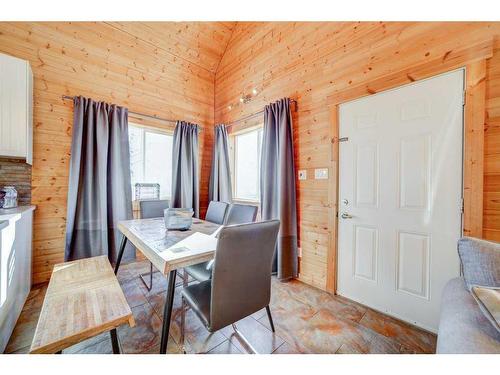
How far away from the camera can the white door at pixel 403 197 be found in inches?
57.9

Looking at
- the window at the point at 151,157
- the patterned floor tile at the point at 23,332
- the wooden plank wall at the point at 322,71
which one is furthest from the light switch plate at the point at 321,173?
the patterned floor tile at the point at 23,332

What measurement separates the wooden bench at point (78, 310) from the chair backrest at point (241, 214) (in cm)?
113

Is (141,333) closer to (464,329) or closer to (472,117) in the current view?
(464,329)

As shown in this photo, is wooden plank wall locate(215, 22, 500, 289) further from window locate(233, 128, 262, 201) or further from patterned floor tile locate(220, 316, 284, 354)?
patterned floor tile locate(220, 316, 284, 354)

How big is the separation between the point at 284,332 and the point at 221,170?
233 cm

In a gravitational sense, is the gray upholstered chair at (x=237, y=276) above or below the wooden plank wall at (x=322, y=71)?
below

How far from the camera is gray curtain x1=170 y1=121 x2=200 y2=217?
10.2 feet

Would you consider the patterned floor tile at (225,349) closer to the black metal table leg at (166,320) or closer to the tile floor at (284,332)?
the tile floor at (284,332)

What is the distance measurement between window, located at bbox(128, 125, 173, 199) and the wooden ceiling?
49.5 inches

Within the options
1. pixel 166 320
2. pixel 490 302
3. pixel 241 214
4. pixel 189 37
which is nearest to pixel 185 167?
pixel 241 214

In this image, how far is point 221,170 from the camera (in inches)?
128
